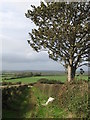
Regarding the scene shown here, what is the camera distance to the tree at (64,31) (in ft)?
86.6

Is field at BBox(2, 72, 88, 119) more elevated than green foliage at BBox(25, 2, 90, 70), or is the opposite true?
green foliage at BBox(25, 2, 90, 70)

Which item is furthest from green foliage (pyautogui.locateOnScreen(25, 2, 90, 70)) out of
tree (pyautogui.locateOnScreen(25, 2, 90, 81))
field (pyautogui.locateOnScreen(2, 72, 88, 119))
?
field (pyautogui.locateOnScreen(2, 72, 88, 119))

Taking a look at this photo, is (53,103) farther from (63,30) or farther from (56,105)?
(63,30)

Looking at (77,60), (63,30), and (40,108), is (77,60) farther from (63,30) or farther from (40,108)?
(40,108)

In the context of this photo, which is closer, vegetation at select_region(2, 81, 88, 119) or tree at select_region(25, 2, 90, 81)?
vegetation at select_region(2, 81, 88, 119)

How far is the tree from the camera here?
1039 inches

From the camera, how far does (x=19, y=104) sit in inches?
640

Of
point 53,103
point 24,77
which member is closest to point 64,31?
point 24,77

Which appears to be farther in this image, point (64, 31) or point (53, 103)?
point (64, 31)

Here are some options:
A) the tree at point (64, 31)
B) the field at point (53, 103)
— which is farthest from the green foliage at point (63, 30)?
the field at point (53, 103)

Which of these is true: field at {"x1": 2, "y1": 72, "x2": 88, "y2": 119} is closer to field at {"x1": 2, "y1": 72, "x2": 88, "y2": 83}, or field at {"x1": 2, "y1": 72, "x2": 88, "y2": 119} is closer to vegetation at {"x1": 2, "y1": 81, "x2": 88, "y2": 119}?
vegetation at {"x1": 2, "y1": 81, "x2": 88, "y2": 119}

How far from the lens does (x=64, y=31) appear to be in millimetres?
26234

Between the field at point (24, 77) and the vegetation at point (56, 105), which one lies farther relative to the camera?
the field at point (24, 77)

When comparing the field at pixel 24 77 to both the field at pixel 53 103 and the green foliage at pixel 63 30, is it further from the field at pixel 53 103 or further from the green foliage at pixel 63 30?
the field at pixel 53 103
